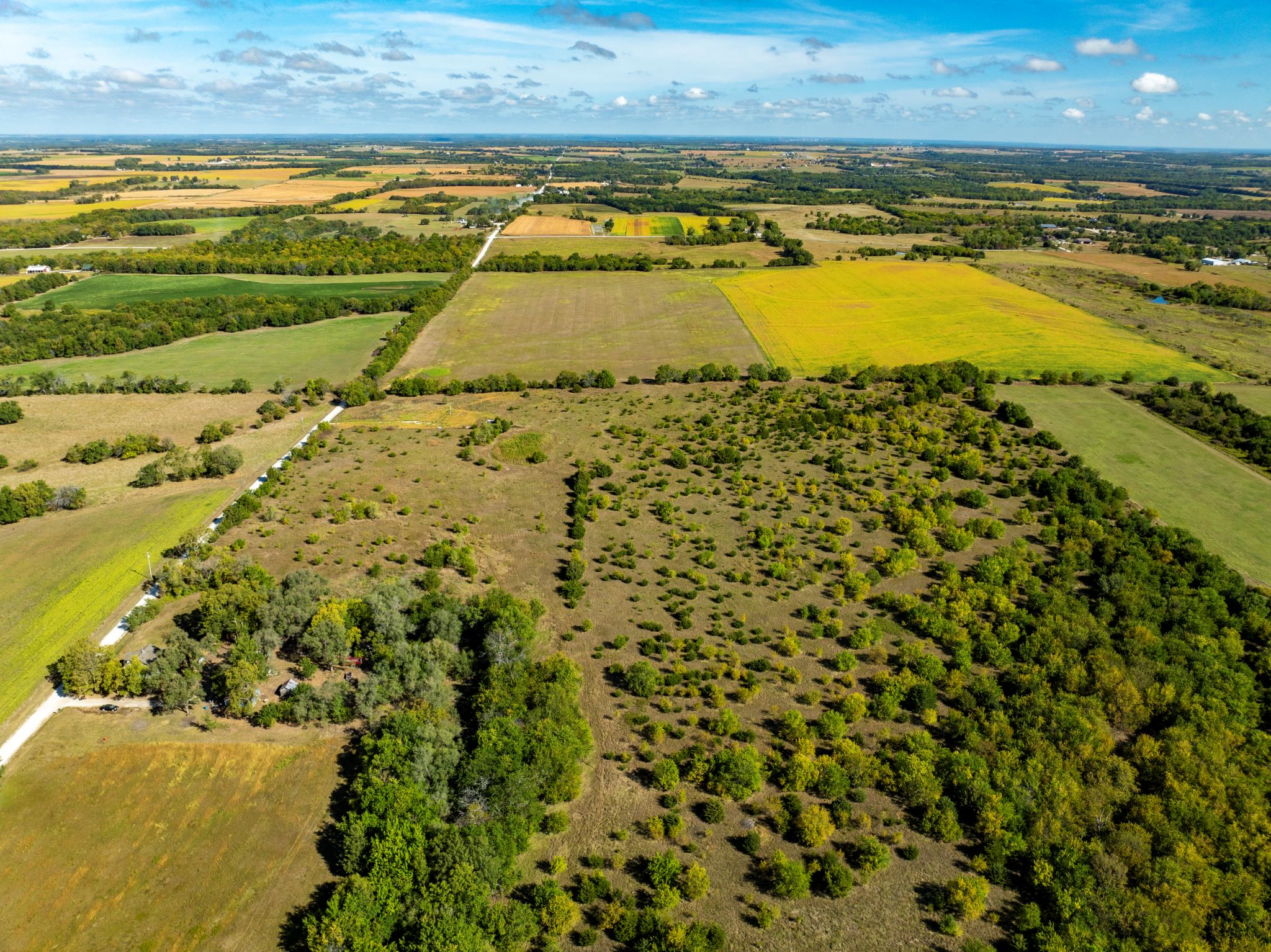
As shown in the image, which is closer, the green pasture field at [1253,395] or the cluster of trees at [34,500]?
the cluster of trees at [34,500]

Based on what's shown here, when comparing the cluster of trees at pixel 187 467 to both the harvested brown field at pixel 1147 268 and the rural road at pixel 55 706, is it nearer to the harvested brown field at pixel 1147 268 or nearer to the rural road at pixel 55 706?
the rural road at pixel 55 706

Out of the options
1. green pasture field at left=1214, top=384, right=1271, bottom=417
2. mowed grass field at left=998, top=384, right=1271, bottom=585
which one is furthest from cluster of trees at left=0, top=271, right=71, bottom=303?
green pasture field at left=1214, top=384, right=1271, bottom=417

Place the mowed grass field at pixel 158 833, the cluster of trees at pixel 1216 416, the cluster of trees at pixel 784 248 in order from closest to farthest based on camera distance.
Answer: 1. the mowed grass field at pixel 158 833
2. the cluster of trees at pixel 1216 416
3. the cluster of trees at pixel 784 248

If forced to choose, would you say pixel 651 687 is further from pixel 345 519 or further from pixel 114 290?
pixel 114 290

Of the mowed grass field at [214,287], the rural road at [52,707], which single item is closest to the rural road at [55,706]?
the rural road at [52,707]

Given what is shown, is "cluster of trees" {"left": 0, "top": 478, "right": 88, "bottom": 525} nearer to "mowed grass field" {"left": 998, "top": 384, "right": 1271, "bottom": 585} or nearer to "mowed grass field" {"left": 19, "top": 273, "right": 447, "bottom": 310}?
"mowed grass field" {"left": 19, "top": 273, "right": 447, "bottom": 310}

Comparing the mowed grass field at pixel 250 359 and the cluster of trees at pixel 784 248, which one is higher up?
the cluster of trees at pixel 784 248
